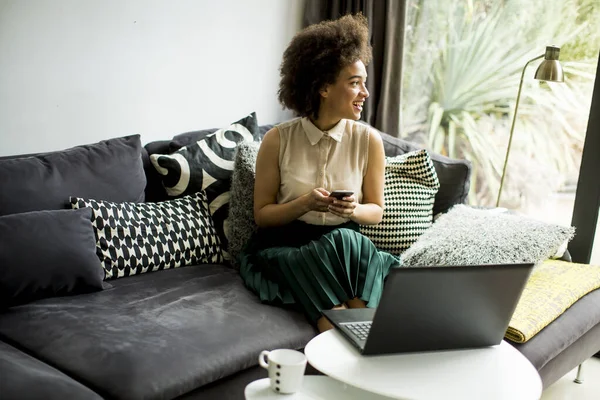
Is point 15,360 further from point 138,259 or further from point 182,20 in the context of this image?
point 182,20

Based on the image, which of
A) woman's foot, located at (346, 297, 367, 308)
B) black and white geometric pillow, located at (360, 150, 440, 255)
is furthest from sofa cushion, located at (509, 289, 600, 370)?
black and white geometric pillow, located at (360, 150, 440, 255)

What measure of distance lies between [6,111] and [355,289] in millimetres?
1403

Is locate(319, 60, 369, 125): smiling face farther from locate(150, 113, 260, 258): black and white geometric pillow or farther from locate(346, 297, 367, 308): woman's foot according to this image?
locate(346, 297, 367, 308): woman's foot

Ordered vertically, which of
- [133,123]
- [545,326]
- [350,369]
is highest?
[133,123]

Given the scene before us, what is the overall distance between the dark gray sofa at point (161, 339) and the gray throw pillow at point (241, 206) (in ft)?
0.41

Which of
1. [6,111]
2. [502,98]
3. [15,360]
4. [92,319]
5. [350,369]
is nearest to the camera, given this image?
[350,369]

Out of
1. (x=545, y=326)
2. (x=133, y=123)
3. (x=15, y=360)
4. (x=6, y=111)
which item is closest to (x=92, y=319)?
(x=15, y=360)

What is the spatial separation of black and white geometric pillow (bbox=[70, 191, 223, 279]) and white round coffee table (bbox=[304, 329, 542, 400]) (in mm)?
930

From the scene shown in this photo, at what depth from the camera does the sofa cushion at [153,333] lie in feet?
5.71

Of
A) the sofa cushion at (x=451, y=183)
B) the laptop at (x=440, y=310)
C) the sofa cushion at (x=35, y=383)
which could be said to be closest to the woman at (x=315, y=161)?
the sofa cushion at (x=451, y=183)

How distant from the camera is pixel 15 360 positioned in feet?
5.65

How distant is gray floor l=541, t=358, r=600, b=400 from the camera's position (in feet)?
8.92

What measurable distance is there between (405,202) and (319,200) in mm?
541

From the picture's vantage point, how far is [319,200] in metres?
2.29
